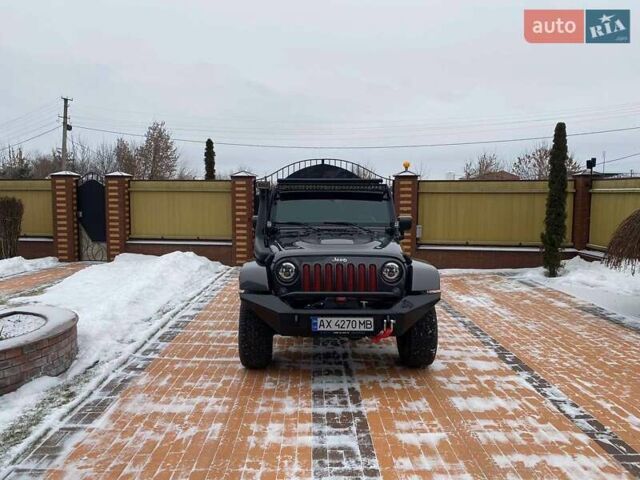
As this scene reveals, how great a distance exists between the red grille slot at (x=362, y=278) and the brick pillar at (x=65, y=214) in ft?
34.4

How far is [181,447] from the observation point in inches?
131

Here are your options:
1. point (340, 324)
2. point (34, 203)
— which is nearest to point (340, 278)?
point (340, 324)

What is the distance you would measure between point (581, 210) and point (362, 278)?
902 cm

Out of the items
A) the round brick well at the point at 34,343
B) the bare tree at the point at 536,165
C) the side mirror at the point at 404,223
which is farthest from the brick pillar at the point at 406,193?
the bare tree at the point at 536,165

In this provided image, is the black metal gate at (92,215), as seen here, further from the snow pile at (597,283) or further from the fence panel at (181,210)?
the snow pile at (597,283)

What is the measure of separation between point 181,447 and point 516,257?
10093mm

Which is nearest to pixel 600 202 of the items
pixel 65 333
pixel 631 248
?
pixel 631 248

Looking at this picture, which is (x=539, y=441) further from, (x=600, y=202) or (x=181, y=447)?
(x=600, y=202)

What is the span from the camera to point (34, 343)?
416 cm

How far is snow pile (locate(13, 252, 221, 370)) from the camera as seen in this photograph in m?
5.55

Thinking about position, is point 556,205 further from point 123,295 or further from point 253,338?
point 123,295

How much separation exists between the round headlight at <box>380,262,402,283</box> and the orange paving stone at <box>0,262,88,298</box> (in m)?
7.30

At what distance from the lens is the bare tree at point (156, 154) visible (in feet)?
98.9

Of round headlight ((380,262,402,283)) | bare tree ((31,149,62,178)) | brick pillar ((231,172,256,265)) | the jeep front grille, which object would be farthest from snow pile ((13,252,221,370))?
bare tree ((31,149,62,178))
